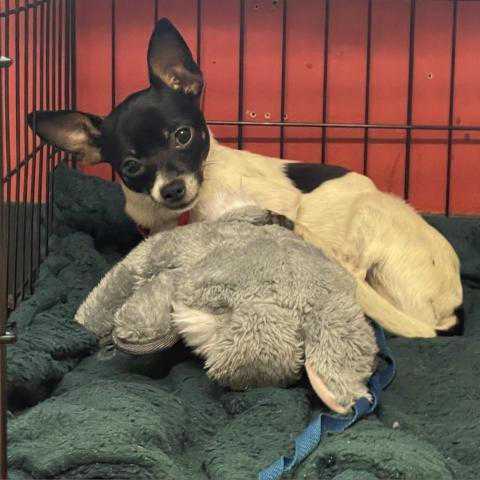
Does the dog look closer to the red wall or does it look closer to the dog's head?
the dog's head

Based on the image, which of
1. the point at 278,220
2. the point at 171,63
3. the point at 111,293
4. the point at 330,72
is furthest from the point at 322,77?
the point at 111,293

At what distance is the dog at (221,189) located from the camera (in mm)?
2207

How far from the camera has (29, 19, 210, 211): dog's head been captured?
7.28ft

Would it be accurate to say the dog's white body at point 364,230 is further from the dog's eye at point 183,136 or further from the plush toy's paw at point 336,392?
the plush toy's paw at point 336,392

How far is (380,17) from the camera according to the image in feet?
9.30

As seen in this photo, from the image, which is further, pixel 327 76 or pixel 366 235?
pixel 327 76

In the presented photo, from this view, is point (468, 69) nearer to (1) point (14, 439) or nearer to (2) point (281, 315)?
(2) point (281, 315)

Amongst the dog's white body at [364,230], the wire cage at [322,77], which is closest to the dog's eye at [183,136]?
the dog's white body at [364,230]

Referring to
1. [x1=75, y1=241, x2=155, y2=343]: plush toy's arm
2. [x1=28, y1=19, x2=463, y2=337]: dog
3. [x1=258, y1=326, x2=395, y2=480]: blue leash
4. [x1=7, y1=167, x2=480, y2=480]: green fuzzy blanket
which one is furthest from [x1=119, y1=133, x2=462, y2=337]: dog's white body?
[x1=75, y1=241, x2=155, y2=343]: plush toy's arm

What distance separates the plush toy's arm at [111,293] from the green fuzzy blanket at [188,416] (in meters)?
0.03

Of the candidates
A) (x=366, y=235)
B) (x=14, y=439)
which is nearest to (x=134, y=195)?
A: (x=366, y=235)

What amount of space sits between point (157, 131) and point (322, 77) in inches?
32.3

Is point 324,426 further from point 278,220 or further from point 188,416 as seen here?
point 278,220

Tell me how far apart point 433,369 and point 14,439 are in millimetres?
798
